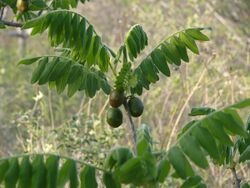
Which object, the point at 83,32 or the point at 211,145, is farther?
the point at 83,32

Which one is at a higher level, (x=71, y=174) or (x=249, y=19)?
(x=249, y=19)

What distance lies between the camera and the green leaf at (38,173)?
1828 mm

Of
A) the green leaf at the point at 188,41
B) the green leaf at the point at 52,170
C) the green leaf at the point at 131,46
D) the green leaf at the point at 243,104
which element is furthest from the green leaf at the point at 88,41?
the green leaf at the point at 243,104

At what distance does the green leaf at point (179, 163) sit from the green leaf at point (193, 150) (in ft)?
0.07

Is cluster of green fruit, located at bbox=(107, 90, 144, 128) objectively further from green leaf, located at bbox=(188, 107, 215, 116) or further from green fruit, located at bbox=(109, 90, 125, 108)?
green leaf, located at bbox=(188, 107, 215, 116)

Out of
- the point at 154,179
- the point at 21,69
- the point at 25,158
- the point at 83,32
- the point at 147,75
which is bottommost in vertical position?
the point at 154,179

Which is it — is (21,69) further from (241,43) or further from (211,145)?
(211,145)

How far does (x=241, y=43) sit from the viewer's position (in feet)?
32.0

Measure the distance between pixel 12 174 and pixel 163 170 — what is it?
41 centimetres

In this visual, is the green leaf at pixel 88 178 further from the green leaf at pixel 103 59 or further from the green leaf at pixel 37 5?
the green leaf at pixel 37 5

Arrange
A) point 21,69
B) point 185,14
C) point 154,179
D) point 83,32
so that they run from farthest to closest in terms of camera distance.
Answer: point 185,14 < point 21,69 < point 83,32 < point 154,179

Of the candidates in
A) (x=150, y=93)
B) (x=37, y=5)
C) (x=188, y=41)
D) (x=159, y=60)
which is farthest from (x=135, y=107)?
(x=150, y=93)

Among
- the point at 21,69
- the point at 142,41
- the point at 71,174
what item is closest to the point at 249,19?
the point at 21,69

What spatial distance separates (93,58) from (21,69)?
738 centimetres
